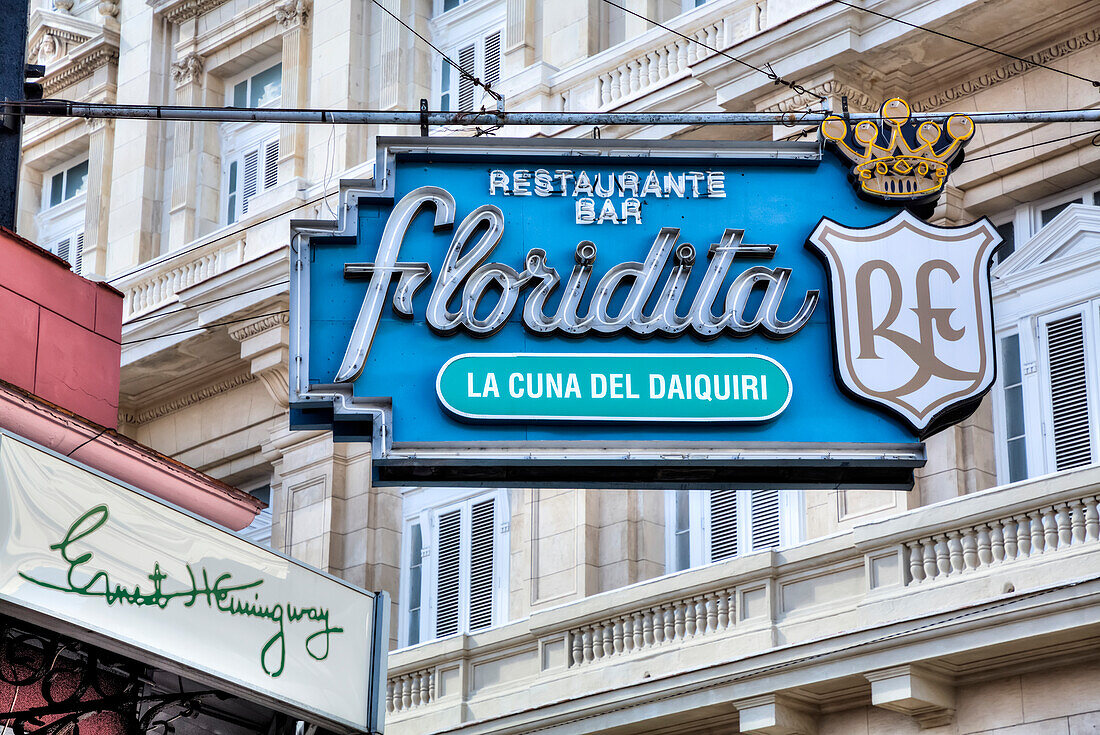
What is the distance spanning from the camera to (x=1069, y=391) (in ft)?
66.6

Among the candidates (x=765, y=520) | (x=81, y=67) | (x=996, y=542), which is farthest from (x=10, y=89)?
(x=81, y=67)

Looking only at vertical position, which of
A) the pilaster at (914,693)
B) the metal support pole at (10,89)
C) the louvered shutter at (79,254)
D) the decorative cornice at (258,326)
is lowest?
the pilaster at (914,693)

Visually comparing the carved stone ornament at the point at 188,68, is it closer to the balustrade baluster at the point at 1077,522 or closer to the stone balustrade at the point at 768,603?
the stone balustrade at the point at 768,603

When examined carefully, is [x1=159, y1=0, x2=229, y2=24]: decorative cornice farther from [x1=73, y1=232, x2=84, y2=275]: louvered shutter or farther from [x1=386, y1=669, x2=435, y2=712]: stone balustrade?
[x1=386, y1=669, x2=435, y2=712]: stone balustrade

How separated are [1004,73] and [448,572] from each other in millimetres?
9818

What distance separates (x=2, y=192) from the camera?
13.0 metres

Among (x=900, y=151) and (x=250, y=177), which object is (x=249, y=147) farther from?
(x=900, y=151)

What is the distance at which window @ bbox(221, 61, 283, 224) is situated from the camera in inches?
1235

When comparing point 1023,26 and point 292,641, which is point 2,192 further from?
point 1023,26

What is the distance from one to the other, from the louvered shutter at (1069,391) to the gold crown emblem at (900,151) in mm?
9039

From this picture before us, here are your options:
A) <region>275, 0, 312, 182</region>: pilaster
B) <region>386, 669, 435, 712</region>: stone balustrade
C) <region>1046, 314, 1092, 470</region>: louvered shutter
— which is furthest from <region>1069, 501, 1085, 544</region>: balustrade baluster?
<region>275, 0, 312, 182</region>: pilaster

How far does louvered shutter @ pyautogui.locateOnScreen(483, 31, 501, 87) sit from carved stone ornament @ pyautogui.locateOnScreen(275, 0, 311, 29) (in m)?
3.56

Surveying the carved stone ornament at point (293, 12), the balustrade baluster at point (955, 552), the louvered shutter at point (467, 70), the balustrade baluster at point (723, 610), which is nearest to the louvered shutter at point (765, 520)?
the balustrade baluster at point (723, 610)

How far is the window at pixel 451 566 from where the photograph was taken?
82.0 feet
